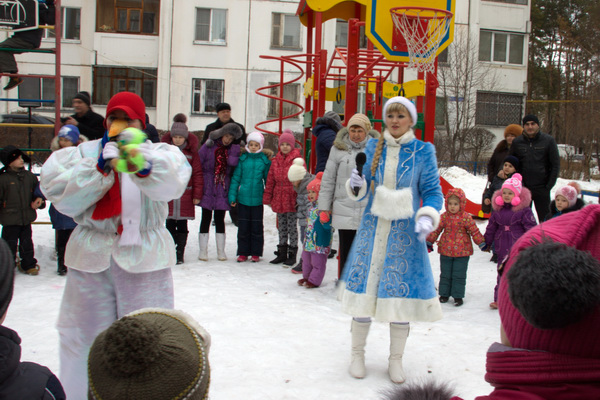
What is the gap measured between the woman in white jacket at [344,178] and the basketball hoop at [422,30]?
2.15 meters

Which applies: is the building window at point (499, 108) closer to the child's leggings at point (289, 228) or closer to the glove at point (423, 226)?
the child's leggings at point (289, 228)

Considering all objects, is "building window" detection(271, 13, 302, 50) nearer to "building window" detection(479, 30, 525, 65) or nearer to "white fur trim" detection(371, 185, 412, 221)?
"building window" detection(479, 30, 525, 65)

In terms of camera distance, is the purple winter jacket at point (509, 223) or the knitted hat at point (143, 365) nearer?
the knitted hat at point (143, 365)

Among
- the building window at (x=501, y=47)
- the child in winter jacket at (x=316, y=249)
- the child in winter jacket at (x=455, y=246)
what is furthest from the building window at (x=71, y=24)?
the child in winter jacket at (x=455, y=246)

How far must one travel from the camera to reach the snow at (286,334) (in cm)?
381

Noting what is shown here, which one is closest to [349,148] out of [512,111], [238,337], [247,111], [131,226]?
[238,337]

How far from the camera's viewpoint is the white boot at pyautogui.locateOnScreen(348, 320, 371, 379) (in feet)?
12.9

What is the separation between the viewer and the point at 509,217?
6066 millimetres

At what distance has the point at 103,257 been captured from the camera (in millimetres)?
2809

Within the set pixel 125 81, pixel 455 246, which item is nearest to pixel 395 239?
pixel 455 246

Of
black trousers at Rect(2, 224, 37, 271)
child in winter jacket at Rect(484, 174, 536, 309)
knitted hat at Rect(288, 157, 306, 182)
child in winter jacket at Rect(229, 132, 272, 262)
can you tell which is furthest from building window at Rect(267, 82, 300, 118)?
child in winter jacket at Rect(484, 174, 536, 309)

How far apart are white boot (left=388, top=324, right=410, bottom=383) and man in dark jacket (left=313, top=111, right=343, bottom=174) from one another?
10.5 ft

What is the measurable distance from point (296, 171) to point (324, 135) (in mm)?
590

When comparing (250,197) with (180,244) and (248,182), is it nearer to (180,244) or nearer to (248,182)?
(248,182)
